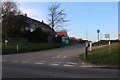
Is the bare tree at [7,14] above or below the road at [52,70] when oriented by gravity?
above

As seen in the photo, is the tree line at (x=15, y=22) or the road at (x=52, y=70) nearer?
the road at (x=52, y=70)

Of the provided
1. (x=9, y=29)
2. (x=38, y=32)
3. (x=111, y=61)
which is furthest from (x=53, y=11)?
(x=111, y=61)

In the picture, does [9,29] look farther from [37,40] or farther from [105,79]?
[105,79]

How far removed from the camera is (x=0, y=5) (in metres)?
47.2

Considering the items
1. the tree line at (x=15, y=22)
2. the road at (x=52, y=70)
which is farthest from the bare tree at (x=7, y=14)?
the road at (x=52, y=70)

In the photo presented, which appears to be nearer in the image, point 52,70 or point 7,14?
point 52,70

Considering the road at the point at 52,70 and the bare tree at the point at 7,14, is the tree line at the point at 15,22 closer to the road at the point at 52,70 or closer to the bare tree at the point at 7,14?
the bare tree at the point at 7,14

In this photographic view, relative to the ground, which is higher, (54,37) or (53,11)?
(53,11)

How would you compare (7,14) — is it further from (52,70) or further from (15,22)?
(52,70)

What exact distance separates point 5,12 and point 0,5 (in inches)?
71.6

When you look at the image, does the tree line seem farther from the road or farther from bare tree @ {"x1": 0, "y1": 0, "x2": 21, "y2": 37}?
the road

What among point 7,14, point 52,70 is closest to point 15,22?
point 7,14

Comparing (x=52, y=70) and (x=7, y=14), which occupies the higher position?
(x=7, y=14)

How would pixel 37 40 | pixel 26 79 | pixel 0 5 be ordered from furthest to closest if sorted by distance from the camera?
pixel 37 40, pixel 0 5, pixel 26 79
